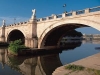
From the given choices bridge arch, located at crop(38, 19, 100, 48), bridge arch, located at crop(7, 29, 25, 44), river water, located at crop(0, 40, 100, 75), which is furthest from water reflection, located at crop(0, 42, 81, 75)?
bridge arch, located at crop(7, 29, 25, 44)

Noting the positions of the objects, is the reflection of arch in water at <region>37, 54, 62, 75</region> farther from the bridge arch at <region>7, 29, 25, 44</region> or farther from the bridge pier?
the bridge arch at <region>7, 29, 25, 44</region>

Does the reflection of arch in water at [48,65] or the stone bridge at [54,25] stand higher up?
the stone bridge at [54,25]

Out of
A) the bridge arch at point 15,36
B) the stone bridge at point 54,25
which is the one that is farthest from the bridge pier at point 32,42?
the bridge arch at point 15,36

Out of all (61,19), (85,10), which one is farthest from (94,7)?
Result: (61,19)

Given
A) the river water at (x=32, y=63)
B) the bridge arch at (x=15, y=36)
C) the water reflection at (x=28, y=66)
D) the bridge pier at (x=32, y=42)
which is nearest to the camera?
the water reflection at (x=28, y=66)

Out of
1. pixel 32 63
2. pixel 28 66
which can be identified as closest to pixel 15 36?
pixel 32 63

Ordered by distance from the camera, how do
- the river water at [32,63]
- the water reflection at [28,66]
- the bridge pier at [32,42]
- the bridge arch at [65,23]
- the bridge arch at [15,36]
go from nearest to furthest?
the water reflection at [28,66] → the river water at [32,63] → the bridge arch at [65,23] → the bridge pier at [32,42] → the bridge arch at [15,36]

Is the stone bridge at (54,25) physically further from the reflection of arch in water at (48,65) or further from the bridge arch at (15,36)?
the bridge arch at (15,36)

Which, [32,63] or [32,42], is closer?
[32,63]

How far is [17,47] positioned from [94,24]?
11828 mm

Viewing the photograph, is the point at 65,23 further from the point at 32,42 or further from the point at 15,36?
the point at 15,36

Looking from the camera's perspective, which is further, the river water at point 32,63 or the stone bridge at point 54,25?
the stone bridge at point 54,25

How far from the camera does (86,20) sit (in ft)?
55.3

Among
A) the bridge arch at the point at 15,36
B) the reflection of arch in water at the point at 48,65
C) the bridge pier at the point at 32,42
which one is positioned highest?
the bridge arch at the point at 15,36
